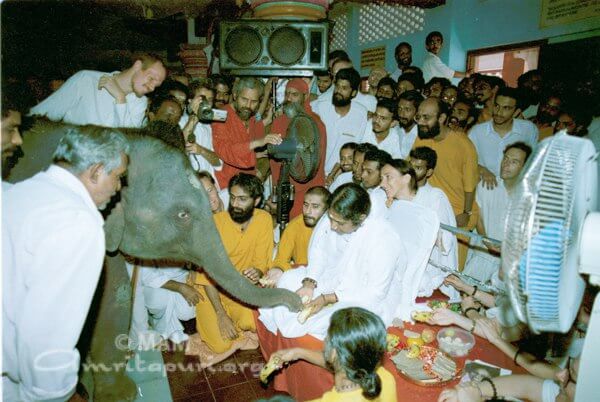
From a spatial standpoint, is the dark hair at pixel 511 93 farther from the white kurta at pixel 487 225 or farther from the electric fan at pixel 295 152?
the electric fan at pixel 295 152

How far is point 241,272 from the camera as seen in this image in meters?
3.81

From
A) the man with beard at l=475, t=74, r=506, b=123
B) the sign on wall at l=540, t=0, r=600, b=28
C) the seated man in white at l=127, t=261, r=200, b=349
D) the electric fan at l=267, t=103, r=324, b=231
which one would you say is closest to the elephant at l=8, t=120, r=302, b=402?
the seated man in white at l=127, t=261, r=200, b=349

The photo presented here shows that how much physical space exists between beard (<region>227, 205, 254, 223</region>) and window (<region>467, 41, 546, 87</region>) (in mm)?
5845

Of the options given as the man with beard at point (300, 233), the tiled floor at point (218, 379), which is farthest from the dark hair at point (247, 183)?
the tiled floor at point (218, 379)

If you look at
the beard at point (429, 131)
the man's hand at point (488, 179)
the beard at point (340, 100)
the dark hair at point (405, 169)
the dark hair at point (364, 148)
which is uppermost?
the beard at point (340, 100)

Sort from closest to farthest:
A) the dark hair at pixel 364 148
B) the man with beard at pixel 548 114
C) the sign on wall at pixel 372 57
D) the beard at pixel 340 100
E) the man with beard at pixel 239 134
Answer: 1. the dark hair at pixel 364 148
2. the man with beard at pixel 239 134
3. the man with beard at pixel 548 114
4. the beard at pixel 340 100
5. the sign on wall at pixel 372 57

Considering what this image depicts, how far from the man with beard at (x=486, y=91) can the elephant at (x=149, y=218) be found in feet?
15.9

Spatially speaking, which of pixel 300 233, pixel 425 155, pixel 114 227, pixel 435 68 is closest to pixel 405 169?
pixel 425 155

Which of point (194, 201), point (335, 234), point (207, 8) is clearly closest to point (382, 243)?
point (335, 234)

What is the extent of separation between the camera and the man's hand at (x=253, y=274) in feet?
11.8

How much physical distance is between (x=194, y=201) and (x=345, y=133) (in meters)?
3.49

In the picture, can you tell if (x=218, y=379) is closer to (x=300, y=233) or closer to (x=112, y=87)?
(x=300, y=233)

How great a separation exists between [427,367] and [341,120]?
384 cm

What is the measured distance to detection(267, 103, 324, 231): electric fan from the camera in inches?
153
